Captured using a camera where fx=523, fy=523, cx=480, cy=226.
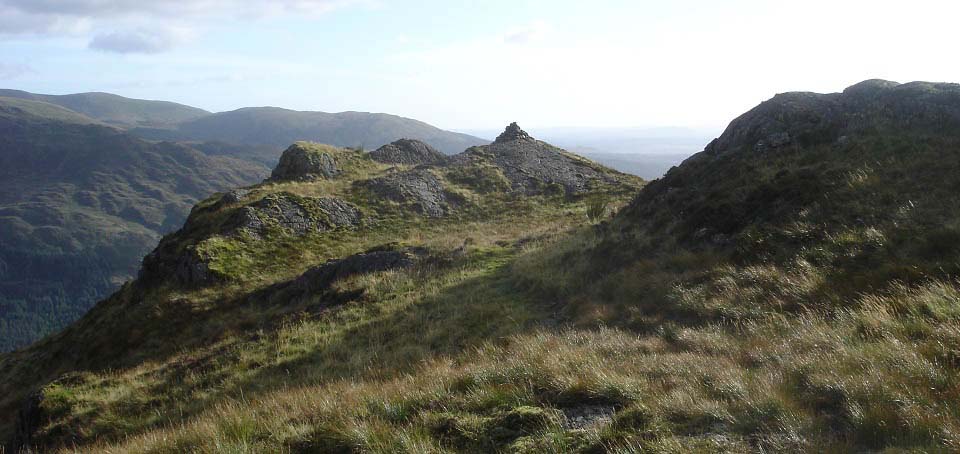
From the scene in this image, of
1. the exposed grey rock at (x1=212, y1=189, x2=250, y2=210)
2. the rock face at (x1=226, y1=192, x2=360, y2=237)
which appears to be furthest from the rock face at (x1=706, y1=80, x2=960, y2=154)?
the exposed grey rock at (x1=212, y1=189, x2=250, y2=210)

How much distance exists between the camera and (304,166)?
38.3 m

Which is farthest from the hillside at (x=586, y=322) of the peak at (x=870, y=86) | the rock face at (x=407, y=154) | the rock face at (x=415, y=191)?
the rock face at (x=407, y=154)

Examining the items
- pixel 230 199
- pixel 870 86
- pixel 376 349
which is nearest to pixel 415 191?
pixel 230 199

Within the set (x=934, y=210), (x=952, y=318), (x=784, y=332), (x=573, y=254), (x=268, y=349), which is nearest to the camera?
(x=952, y=318)

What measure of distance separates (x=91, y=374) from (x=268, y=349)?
238 inches

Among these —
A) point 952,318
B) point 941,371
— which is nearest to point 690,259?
point 952,318

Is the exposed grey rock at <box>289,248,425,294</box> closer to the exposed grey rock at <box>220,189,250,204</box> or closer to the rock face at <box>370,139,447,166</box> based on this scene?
the exposed grey rock at <box>220,189,250,204</box>

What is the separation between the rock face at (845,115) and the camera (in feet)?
59.5

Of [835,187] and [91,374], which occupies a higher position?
[835,187]

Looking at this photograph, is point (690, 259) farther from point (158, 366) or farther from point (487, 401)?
point (158, 366)

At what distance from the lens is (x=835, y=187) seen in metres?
14.3

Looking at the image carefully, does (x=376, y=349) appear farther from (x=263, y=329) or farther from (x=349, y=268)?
(x=349, y=268)

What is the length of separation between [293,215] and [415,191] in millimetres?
9678

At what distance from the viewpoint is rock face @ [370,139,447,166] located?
47.8 m
